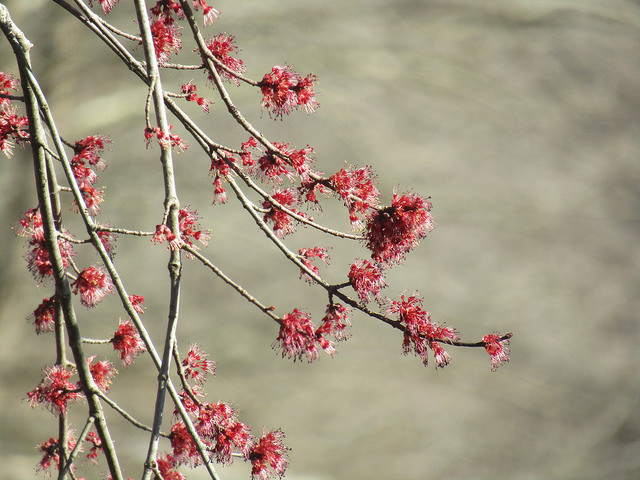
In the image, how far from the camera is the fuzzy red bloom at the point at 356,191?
0.55 metres

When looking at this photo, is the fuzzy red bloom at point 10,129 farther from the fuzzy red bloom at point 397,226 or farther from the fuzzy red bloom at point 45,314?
the fuzzy red bloom at point 397,226

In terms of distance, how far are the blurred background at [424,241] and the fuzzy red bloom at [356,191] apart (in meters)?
0.71

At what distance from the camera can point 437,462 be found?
4.36 feet

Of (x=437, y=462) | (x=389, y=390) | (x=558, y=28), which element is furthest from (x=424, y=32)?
(x=437, y=462)

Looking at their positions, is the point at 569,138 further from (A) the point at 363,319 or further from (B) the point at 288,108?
(B) the point at 288,108

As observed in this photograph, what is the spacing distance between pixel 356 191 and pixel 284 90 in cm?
12

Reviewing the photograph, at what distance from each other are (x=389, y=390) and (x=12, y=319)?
0.78 metres

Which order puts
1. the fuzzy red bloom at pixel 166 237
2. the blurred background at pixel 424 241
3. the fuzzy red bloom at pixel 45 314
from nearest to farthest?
the fuzzy red bloom at pixel 166 237
the fuzzy red bloom at pixel 45 314
the blurred background at pixel 424 241

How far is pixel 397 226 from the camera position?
537 millimetres

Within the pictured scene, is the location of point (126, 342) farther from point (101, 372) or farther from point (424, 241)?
point (424, 241)

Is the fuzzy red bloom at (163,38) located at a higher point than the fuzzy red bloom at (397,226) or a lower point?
higher

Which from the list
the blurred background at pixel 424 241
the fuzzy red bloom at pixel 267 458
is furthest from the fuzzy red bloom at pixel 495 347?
the blurred background at pixel 424 241

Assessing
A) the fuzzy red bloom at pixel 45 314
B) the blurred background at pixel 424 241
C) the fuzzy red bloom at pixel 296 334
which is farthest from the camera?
the blurred background at pixel 424 241

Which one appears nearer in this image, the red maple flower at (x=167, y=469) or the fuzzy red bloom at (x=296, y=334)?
the fuzzy red bloom at (x=296, y=334)
